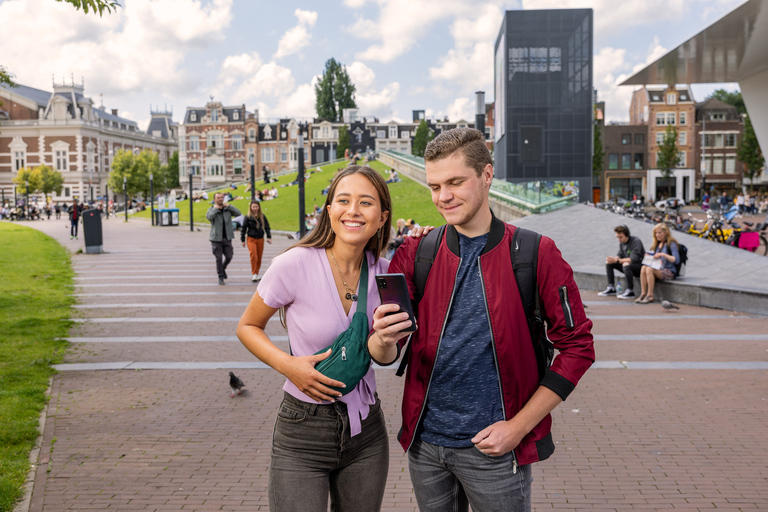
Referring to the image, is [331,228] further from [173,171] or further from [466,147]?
[173,171]

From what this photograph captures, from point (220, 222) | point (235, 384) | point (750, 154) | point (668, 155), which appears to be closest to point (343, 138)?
point (668, 155)

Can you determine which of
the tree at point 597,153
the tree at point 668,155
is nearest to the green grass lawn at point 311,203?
the tree at point 597,153

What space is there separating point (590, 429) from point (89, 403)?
451 cm

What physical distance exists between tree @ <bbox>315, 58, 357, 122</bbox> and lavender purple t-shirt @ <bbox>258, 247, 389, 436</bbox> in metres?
94.1

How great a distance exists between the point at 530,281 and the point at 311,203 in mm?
41907

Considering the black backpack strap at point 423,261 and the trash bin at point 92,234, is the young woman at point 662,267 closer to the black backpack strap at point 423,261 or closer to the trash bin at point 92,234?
the black backpack strap at point 423,261

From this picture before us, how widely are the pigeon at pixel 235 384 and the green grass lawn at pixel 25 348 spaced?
5.45ft

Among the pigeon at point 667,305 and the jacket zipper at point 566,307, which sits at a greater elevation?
the jacket zipper at point 566,307

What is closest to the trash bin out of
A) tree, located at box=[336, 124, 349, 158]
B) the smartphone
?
the smartphone

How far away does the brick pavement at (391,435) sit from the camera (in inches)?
162

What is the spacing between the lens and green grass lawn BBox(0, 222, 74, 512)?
185 inches

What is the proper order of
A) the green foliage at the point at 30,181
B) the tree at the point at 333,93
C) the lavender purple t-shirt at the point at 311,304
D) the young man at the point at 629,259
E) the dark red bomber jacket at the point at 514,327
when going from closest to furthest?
the dark red bomber jacket at the point at 514,327 < the lavender purple t-shirt at the point at 311,304 < the young man at the point at 629,259 < the green foliage at the point at 30,181 < the tree at the point at 333,93

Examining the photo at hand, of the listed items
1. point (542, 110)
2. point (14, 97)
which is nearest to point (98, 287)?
point (542, 110)

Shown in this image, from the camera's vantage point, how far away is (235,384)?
6234 millimetres
